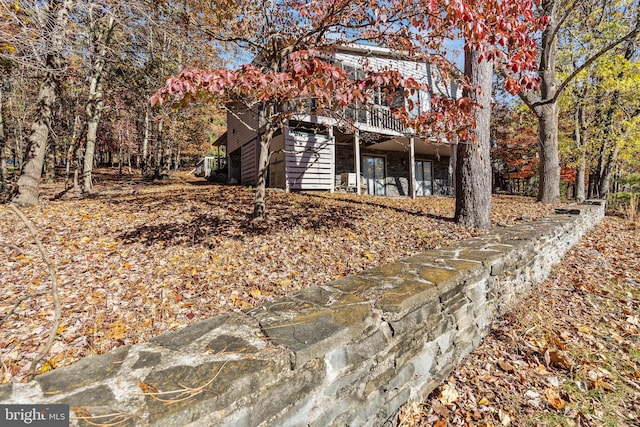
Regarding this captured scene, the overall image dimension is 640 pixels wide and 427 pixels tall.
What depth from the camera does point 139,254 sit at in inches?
156

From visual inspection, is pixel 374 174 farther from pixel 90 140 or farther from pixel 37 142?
pixel 37 142

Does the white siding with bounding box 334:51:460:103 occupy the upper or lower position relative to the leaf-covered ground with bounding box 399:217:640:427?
upper

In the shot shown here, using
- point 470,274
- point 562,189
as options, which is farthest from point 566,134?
point 470,274

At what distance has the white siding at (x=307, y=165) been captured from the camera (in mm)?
10531

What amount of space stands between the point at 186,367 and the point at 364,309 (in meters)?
1.12

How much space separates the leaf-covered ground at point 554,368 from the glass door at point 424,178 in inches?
450

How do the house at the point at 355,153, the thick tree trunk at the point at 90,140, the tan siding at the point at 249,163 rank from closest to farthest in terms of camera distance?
1. the thick tree trunk at the point at 90,140
2. the house at the point at 355,153
3. the tan siding at the point at 249,163

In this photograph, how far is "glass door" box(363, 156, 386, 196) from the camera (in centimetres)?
1367

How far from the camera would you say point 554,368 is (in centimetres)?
270

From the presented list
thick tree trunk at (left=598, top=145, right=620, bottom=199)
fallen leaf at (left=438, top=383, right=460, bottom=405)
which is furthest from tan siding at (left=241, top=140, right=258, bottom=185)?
thick tree trunk at (left=598, top=145, right=620, bottom=199)

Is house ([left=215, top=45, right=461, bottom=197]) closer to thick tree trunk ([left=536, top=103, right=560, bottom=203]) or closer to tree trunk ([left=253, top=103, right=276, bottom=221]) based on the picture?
thick tree trunk ([left=536, top=103, right=560, bottom=203])

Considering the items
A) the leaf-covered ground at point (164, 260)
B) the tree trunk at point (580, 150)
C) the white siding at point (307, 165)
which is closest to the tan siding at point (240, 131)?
the white siding at point (307, 165)

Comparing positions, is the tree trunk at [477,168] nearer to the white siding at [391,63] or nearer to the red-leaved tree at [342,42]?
the red-leaved tree at [342,42]

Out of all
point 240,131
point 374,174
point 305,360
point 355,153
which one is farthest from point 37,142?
point 374,174
